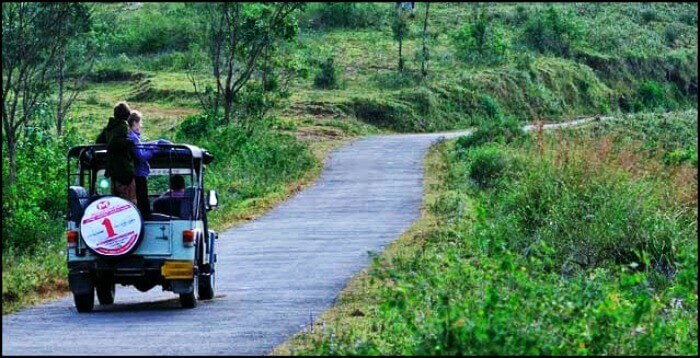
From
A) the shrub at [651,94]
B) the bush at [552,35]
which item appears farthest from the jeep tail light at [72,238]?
the bush at [552,35]

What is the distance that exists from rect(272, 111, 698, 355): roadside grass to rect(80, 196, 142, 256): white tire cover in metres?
2.13

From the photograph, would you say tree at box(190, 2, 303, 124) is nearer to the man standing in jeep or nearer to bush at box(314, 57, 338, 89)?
bush at box(314, 57, 338, 89)

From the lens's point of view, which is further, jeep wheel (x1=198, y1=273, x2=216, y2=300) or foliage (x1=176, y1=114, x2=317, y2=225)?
foliage (x1=176, y1=114, x2=317, y2=225)

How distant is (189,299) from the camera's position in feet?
41.9

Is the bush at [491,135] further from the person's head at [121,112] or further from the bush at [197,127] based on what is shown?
the person's head at [121,112]

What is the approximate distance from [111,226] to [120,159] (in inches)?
31.4

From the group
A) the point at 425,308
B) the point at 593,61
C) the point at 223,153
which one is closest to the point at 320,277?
the point at 425,308

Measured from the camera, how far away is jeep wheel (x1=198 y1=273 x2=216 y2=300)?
13521mm

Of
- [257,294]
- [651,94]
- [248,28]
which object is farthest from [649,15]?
[257,294]

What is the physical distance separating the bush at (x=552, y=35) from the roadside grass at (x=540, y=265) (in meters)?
23.0

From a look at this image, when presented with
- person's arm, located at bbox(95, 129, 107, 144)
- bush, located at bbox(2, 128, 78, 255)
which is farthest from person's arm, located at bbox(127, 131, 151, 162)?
bush, located at bbox(2, 128, 78, 255)

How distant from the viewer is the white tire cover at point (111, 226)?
11984 mm

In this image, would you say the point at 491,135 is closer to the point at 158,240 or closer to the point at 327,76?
the point at 327,76

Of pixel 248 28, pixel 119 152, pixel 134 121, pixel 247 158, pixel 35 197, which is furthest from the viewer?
pixel 248 28
